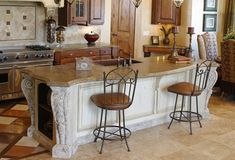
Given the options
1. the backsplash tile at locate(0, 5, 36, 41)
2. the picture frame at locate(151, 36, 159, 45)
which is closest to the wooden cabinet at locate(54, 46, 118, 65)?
the backsplash tile at locate(0, 5, 36, 41)

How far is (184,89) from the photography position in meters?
4.96

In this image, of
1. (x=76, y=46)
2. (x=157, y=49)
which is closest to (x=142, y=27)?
(x=157, y=49)

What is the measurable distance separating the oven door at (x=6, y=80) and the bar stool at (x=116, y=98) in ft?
7.01

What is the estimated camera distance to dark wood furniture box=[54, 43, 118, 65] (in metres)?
6.52

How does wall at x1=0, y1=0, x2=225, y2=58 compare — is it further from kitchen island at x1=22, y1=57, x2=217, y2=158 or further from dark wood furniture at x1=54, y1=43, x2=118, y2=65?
kitchen island at x1=22, y1=57, x2=217, y2=158

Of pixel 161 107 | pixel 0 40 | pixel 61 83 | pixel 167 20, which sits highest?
pixel 167 20

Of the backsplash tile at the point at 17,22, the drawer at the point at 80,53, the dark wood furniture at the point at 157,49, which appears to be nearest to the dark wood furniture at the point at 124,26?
the dark wood furniture at the point at 157,49

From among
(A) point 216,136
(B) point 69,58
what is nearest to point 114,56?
(B) point 69,58

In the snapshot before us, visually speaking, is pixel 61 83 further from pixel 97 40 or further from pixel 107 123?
pixel 97 40

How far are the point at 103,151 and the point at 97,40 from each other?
144 inches

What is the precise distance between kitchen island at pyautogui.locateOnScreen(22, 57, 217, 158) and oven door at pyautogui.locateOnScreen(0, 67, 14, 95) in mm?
1441

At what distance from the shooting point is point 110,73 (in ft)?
14.4

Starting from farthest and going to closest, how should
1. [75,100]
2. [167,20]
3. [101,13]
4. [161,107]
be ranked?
[167,20]
[101,13]
[161,107]
[75,100]

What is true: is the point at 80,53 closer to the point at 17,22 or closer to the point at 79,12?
the point at 79,12
